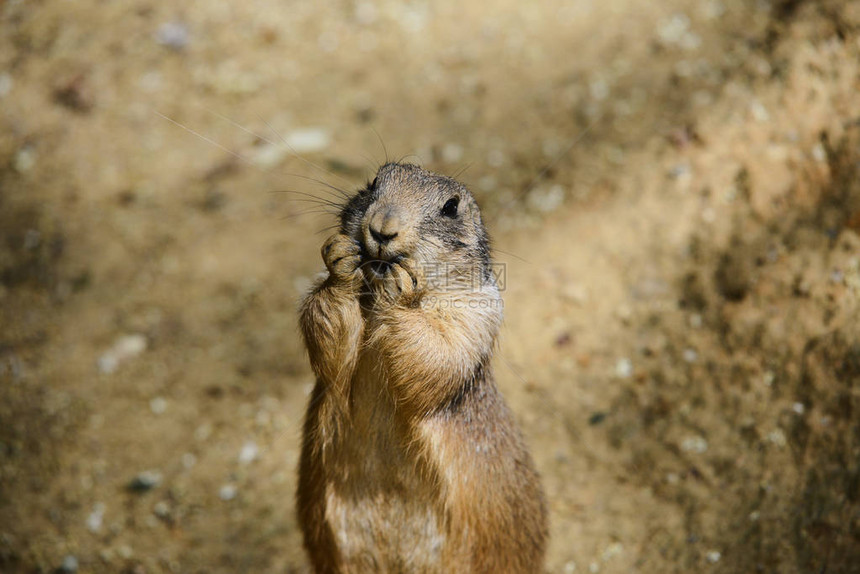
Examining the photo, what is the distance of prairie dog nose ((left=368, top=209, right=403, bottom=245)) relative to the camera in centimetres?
262

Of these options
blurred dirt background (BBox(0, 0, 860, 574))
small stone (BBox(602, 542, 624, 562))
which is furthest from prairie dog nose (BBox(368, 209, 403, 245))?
small stone (BBox(602, 542, 624, 562))

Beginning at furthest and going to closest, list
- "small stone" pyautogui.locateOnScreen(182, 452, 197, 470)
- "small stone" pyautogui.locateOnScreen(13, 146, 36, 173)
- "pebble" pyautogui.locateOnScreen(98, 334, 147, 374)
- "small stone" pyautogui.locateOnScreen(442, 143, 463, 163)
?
"small stone" pyautogui.locateOnScreen(13, 146, 36, 173) < "small stone" pyautogui.locateOnScreen(442, 143, 463, 163) < "pebble" pyautogui.locateOnScreen(98, 334, 147, 374) < "small stone" pyautogui.locateOnScreen(182, 452, 197, 470)

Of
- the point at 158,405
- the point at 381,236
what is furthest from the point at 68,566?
the point at 381,236

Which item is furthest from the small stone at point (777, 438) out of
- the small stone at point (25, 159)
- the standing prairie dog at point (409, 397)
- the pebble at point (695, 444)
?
the small stone at point (25, 159)

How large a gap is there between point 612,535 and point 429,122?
2872 millimetres

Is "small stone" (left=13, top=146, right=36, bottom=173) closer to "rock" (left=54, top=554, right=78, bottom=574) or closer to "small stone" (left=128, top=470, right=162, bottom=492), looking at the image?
"small stone" (left=128, top=470, right=162, bottom=492)

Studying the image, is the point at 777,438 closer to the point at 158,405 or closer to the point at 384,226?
the point at 384,226

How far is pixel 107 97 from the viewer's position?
5867mm

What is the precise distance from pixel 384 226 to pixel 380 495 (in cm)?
99

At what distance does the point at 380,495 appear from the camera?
295 centimetres

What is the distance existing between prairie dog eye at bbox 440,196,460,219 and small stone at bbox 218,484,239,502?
2069mm

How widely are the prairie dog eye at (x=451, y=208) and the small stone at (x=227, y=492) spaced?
6.79 ft

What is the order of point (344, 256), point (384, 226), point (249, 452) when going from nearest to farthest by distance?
point (384, 226)
point (344, 256)
point (249, 452)

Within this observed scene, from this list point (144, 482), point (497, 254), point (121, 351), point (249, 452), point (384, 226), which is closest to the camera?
point (384, 226)
